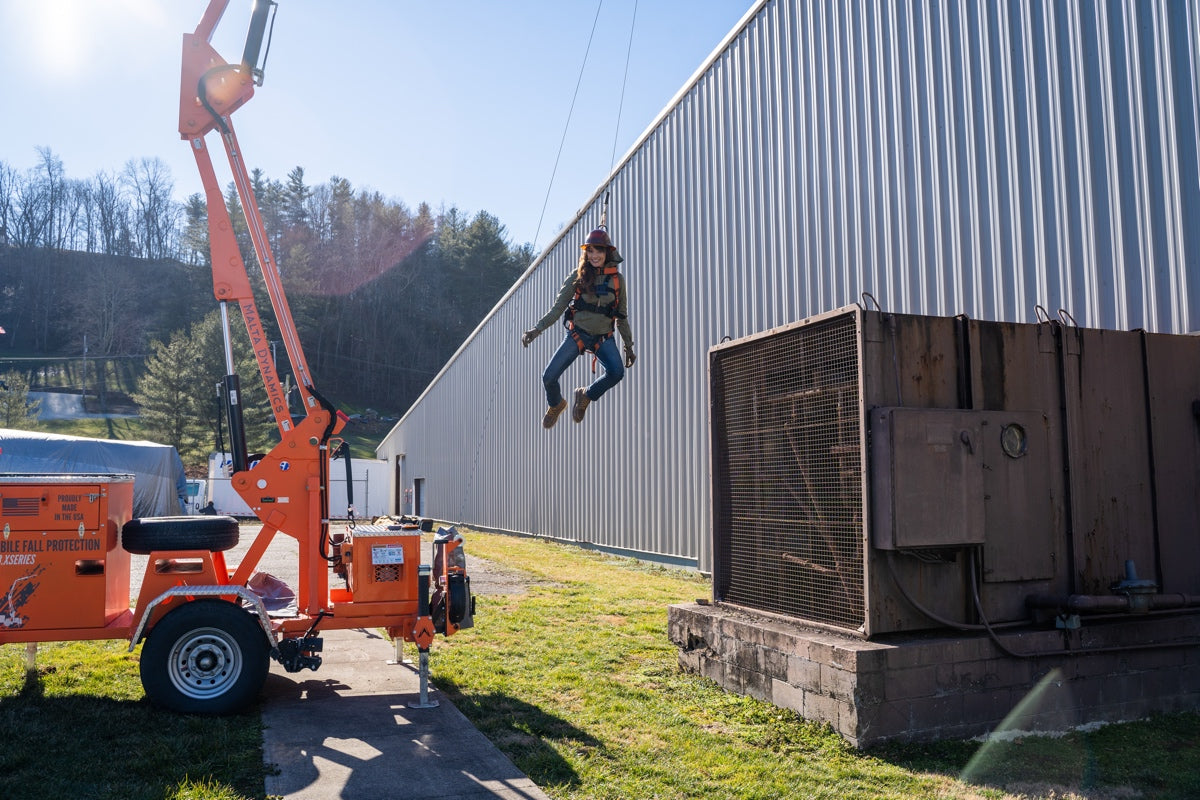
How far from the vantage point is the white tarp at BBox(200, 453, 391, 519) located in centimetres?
3434

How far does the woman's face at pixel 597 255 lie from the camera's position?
7051mm

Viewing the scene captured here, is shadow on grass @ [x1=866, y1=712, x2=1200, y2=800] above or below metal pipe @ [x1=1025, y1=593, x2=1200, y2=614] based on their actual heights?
below

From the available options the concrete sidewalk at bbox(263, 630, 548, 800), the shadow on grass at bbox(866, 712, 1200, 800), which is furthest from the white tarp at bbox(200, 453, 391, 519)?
the shadow on grass at bbox(866, 712, 1200, 800)

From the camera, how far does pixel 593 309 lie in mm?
7320

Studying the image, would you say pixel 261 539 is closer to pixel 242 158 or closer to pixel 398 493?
pixel 242 158

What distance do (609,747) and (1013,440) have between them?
3617 mm

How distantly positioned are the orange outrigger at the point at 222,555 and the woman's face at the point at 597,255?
2.55 m

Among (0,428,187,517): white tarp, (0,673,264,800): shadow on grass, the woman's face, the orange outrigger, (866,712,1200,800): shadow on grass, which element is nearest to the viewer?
(0,673,264,800): shadow on grass

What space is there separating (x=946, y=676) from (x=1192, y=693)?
7.48 feet

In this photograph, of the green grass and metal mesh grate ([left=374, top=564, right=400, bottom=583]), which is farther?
metal mesh grate ([left=374, top=564, right=400, bottom=583])

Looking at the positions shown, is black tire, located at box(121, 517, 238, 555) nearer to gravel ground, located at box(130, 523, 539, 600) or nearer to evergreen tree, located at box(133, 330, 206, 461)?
gravel ground, located at box(130, 523, 539, 600)

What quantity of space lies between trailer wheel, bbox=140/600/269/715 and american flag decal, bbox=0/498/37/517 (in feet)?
4.15

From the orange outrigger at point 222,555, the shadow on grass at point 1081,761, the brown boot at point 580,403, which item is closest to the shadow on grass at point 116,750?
the orange outrigger at point 222,555

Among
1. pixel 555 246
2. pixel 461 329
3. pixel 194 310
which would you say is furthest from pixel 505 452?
pixel 194 310
